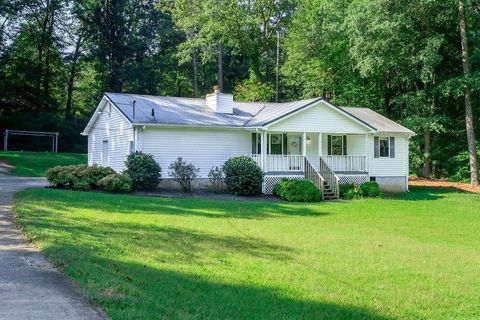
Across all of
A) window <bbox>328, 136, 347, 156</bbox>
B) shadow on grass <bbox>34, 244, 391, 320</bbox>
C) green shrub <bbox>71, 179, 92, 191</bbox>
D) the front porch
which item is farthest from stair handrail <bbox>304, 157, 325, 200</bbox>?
shadow on grass <bbox>34, 244, 391, 320</bbox>

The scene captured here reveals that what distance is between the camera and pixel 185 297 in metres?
6.24

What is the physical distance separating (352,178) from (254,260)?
56.9 feet

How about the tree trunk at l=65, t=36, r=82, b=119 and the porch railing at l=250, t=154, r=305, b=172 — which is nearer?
the porch railing at l=250, t=154, r=305, b=172

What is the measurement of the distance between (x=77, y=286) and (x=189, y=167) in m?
15.7

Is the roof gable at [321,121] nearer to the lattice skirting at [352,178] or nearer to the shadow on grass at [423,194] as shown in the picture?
the lattice skirting at [352,178]

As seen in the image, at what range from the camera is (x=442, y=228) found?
48.1 ft

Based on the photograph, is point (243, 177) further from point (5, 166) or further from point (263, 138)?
point (5, 166)

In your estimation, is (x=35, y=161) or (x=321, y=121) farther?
(x=35, y=161)

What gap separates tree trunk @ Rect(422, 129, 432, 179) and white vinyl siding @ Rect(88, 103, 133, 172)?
Answer: 18.9 meters

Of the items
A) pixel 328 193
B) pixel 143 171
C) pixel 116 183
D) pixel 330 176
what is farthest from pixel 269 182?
pixel 116 183

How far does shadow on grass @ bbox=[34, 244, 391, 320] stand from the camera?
5703mm

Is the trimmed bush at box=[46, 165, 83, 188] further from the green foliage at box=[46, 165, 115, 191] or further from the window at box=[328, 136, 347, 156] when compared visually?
the window at box=[328, 136, 347, 156]

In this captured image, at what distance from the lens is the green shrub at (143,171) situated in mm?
21016

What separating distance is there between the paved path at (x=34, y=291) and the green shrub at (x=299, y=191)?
1361 centimetres
